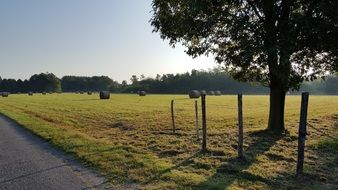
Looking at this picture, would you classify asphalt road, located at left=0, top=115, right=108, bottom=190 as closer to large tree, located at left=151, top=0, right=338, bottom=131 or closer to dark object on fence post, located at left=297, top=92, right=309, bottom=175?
dark object on fence post, located at left=297, top=92, right=309, bottom=175

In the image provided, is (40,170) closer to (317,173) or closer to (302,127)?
(302,127)

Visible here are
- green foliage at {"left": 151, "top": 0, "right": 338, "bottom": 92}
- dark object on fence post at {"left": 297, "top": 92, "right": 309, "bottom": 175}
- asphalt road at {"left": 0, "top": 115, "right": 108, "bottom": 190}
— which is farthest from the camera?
green foliage at {"left": 151, "top": 0, "right": 338, "bottom": 92}

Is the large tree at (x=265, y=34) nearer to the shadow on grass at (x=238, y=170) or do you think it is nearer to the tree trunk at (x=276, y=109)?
the tree trunk at (x=276, y=109)

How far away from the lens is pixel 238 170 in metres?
10.6

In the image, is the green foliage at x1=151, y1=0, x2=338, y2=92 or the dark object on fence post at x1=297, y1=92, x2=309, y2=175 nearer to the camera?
the dark object on fence post at x1=297, y1=92, x2=309, y2=175

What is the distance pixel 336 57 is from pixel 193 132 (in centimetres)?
645

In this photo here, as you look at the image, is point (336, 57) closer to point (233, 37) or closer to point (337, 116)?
point (233, 37)

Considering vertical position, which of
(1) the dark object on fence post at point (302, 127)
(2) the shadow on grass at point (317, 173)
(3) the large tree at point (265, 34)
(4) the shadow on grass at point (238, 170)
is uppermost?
(3) the large tree at point (265, 34)

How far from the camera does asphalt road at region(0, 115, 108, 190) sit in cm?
882

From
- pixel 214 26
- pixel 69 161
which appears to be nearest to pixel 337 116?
pixel 214 26

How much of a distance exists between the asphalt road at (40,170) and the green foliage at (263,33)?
23.3 ft

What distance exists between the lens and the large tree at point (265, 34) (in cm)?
1436

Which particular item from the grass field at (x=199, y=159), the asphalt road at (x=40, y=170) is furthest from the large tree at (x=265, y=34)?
the asphalt road at (x=40, y=170)

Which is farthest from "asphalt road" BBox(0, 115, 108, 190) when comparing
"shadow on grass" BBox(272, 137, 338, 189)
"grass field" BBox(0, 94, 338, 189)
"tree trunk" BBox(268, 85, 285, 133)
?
"tree trunk" BBox(268, 85, 285, 133)
